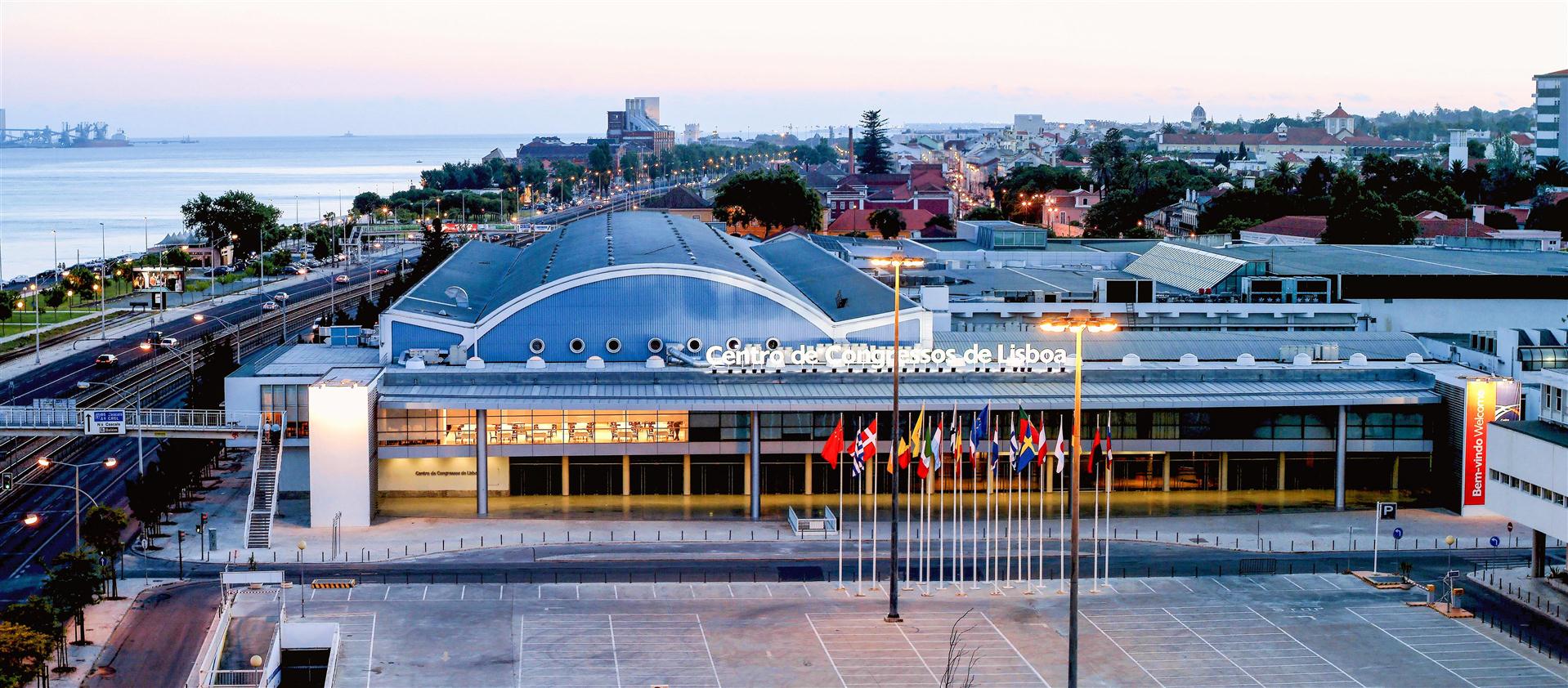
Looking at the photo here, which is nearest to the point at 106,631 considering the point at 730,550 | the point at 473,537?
the point at 473,537

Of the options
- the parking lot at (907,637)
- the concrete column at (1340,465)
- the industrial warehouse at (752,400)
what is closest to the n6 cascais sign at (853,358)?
the industrial warehouse at (752,400)

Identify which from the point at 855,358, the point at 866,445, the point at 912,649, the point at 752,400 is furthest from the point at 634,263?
the point at 912,649

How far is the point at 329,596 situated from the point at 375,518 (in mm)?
18261

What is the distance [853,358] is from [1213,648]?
37.9 m

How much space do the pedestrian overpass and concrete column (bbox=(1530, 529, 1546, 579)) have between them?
219ft

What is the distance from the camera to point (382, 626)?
74.2m

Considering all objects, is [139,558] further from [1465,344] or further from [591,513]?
[1465,344]

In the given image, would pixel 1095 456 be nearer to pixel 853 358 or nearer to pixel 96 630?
pixel 853 358

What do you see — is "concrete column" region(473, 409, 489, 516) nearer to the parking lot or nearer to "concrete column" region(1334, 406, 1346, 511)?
the parking lot

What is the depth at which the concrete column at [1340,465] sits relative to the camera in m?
103

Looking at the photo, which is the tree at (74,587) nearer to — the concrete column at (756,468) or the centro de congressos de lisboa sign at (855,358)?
the concrete column at (756,468)

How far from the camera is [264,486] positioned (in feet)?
317

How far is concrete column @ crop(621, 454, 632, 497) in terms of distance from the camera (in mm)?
103500

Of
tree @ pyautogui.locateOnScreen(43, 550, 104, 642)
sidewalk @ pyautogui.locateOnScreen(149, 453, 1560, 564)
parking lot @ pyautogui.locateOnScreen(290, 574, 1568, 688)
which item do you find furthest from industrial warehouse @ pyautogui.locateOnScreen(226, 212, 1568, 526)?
tree @ pyautogui.locateOnScreen(43, 550, 104, 642)
